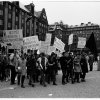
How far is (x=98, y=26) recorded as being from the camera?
123 metres

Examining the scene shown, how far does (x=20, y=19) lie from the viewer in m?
58.0

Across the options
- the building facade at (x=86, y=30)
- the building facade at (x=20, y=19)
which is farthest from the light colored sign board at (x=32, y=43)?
the building facade at (x=86, y=30)

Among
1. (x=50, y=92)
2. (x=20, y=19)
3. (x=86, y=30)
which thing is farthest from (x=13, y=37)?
(x=86, y=30)

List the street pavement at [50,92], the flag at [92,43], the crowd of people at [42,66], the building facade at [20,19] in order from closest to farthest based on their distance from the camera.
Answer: the street pavement at [50,92] → the crowd of people at [42,66] → the flag at [92,43] → the building facade at [20,19]

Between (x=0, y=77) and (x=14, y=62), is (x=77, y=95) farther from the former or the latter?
(x=0, y=77)

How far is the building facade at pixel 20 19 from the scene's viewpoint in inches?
2025

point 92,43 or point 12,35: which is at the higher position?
point 12,35

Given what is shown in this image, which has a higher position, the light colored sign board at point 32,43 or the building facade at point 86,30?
the building facade at point 86,30

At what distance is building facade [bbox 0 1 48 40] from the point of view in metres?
51.4

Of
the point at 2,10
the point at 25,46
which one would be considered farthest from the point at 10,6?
the point at 25,46

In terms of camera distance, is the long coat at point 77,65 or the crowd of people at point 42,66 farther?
the long coat at point 77,65

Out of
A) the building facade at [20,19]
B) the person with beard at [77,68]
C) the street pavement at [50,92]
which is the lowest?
the street pavement at [50,92]

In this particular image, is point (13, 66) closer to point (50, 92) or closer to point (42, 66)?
point (42, 66)

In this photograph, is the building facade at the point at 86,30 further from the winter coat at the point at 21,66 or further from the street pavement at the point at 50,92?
the street pavement at the point at 50,92
